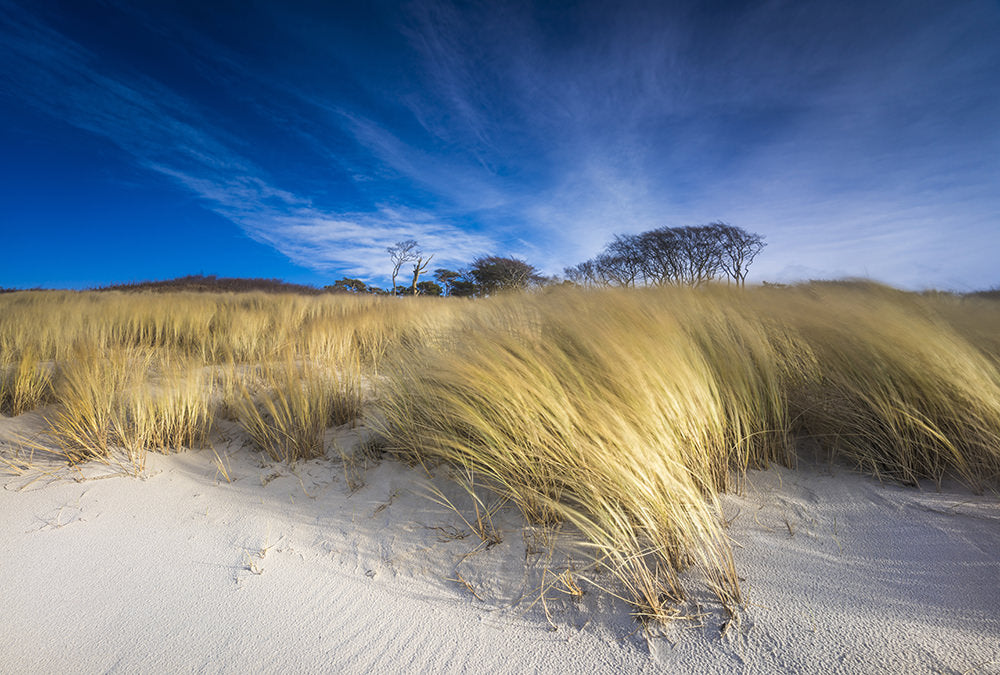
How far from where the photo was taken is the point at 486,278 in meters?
19.7

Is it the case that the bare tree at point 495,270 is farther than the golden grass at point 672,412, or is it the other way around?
the bare tree at point 495,270

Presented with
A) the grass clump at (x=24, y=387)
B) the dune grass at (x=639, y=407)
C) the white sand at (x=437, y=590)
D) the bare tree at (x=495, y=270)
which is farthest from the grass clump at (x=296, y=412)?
the bare tree at (x=495, y=270)

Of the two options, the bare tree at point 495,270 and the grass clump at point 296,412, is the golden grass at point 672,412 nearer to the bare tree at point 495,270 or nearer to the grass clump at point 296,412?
the grass clump at point 296,412

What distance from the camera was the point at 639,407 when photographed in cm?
153

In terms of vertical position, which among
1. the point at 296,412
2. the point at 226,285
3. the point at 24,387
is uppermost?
the point at 226,285

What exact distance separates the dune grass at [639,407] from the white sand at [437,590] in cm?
12

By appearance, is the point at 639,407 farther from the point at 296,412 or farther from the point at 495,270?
the point at 495,270

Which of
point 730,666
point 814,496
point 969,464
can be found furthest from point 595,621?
point 969,464

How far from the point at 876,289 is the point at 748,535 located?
368cm

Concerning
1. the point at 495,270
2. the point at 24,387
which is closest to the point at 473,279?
the point at 495,270

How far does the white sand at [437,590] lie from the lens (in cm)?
101

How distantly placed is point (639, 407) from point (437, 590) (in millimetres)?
971

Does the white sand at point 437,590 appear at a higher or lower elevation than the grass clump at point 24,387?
lower

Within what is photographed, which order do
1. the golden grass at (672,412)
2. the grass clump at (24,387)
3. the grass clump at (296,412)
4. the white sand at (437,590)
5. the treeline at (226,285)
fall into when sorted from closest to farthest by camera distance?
the white sand at (437,590) → the golden grass at (672,412) → the grass clump at (296,412) → the grass clump at (24,387) → the treeline at (226,285)
